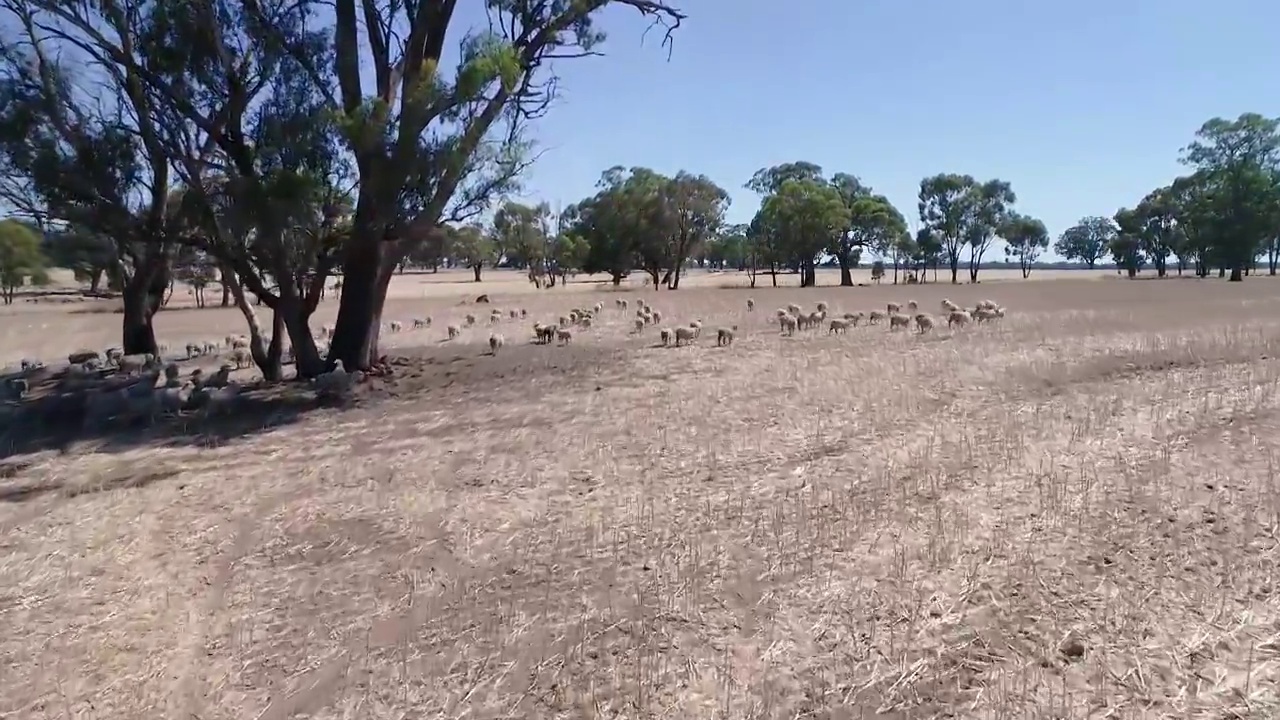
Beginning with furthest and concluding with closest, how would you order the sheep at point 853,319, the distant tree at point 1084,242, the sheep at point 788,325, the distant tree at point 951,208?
the distant tree at point 1084,242, the distant tree at point 951,208, the sheep at point 853,319, the sheep at point 788,325

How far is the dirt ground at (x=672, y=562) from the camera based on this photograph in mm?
4672

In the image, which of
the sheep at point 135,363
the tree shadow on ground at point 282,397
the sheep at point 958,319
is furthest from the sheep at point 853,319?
the sheep at point 135,363

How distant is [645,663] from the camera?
4.89m

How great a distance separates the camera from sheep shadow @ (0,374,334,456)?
1119 cm

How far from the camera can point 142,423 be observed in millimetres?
12320

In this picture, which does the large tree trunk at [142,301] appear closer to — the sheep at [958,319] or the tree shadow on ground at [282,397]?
the tree shadow on ground at [282,397]

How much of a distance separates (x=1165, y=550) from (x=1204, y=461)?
283 centimetres

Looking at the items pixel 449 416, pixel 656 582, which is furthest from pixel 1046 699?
pixel 449 416

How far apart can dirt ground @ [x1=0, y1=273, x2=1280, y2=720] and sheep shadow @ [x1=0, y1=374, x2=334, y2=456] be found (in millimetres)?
330

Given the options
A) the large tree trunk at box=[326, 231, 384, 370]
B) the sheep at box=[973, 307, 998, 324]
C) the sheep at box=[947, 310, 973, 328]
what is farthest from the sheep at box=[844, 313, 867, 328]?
the large tree trunk at box=[326, 231, 384, 370]

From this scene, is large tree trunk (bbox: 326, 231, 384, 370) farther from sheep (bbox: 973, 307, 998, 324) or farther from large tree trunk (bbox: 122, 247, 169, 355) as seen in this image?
sheep (bbox: 973, 307, 998, 324)

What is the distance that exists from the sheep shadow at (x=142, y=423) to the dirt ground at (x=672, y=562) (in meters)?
0.33

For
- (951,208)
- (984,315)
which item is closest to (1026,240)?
(951,208)

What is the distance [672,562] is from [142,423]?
9.70m
